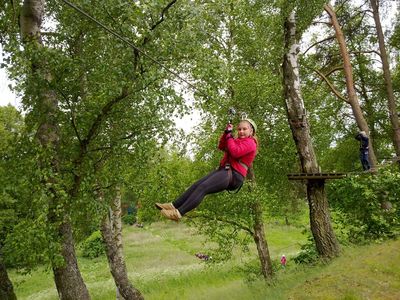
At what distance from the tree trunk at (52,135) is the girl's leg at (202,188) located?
100 inches

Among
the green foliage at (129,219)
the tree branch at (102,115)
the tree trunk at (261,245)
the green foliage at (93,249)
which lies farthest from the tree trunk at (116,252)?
the green foliage at (129,219)

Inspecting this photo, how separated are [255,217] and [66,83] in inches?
378

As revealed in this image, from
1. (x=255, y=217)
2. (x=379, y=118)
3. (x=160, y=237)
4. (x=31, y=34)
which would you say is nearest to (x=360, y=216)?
(x=255, y=217)

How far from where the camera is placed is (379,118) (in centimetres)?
2334

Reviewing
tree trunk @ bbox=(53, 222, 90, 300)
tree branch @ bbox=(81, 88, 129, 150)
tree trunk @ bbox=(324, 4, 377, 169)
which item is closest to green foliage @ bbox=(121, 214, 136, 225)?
tree trunk @ bbox=(324, 4, 377, 169)

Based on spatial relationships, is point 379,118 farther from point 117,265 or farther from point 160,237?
point 160,237

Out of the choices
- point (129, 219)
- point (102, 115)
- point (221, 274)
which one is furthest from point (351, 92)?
point (129, 219)

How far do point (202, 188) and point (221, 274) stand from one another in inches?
699

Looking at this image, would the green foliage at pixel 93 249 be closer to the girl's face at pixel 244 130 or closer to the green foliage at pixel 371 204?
the green foliage at pixel 371 204

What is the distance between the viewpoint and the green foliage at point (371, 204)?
1079 cm

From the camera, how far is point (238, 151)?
623cm

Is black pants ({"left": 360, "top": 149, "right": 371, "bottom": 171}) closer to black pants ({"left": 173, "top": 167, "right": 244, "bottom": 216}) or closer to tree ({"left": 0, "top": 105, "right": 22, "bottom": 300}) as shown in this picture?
black pants ({"left": 173, "top": 167, "right": 244, "bottom": 216})

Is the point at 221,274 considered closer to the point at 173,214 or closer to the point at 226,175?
the point at 226,175

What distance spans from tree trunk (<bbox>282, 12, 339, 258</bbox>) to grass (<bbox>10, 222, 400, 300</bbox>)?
594mm
